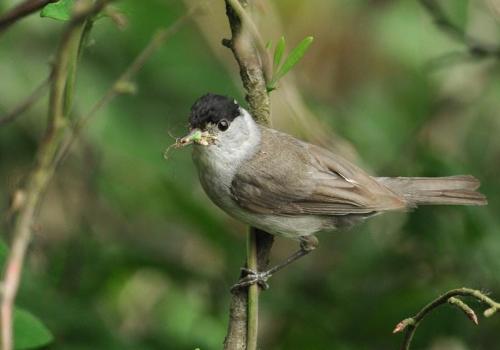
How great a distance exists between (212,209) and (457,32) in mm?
1871

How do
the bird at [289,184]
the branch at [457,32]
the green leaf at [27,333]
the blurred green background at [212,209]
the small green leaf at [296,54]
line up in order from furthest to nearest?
1. the branch at [457,32]
2. the blurred green background at [212,209]
3. the bird at [289,184]
4. the small green leaf at [296,54]
5. the green leaf at [27,333]

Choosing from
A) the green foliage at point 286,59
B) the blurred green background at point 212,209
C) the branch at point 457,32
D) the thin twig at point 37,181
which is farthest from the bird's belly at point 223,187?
the thin twig at point 37,181

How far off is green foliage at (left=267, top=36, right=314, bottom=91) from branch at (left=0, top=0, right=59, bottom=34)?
789mm

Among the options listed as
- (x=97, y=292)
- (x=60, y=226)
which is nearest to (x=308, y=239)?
(x=97, y=292)

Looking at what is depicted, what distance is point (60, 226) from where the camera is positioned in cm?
678

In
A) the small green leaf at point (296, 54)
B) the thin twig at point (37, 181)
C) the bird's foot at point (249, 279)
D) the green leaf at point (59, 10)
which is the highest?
the small green leaf at point (296, 54)

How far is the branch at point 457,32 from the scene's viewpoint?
Answer: 4.34 metres

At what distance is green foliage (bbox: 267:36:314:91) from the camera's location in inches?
101

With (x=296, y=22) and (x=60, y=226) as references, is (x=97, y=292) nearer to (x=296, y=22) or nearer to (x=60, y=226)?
(x=60, y=226)

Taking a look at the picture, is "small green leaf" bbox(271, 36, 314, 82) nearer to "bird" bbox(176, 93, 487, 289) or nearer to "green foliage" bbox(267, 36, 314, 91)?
"green foliage" bbox(267, 36, 314, 91)

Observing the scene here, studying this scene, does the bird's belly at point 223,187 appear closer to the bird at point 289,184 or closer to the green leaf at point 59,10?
the bird at point 289,184

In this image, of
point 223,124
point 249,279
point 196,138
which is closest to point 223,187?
point 223,124

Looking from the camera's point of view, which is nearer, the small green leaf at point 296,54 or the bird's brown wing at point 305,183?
the small green leaf at point 296,54

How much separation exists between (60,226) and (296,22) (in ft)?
7.76
